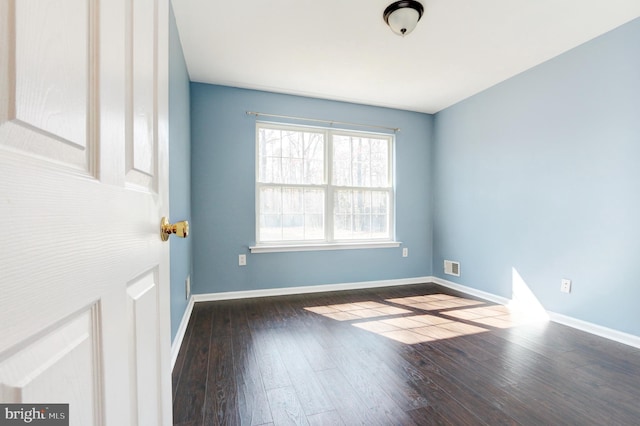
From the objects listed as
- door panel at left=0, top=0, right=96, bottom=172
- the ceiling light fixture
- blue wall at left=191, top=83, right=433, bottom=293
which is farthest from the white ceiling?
door panel at left=0, top=0, right=96, bottom=172

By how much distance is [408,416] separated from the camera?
1.40 metres

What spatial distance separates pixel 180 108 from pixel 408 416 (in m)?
2.69

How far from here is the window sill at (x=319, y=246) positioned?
10.9ft

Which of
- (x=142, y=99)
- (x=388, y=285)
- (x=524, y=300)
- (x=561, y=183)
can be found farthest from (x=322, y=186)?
(x=142, y=99)

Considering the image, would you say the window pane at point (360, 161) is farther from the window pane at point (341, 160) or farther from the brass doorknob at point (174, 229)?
the brass doorknob at point (174, 229)

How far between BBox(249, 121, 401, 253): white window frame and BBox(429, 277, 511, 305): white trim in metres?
0.80

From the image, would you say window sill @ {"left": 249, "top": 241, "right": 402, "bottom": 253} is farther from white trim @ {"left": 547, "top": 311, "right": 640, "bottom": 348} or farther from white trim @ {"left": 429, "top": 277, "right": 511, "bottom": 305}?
white trim @ {"left": 547, "top": 311, "right": 640, "bottom": 348}

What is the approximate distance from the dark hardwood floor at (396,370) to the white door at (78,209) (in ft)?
3.43

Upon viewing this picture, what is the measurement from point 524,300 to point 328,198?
2390 mm

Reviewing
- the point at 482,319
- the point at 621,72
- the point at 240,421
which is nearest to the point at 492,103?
the point at 621,72

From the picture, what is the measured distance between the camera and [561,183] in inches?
102

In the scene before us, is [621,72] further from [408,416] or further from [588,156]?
[408,416]

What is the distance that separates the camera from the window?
344 centimetres

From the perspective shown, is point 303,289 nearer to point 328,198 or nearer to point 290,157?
point 328,198
